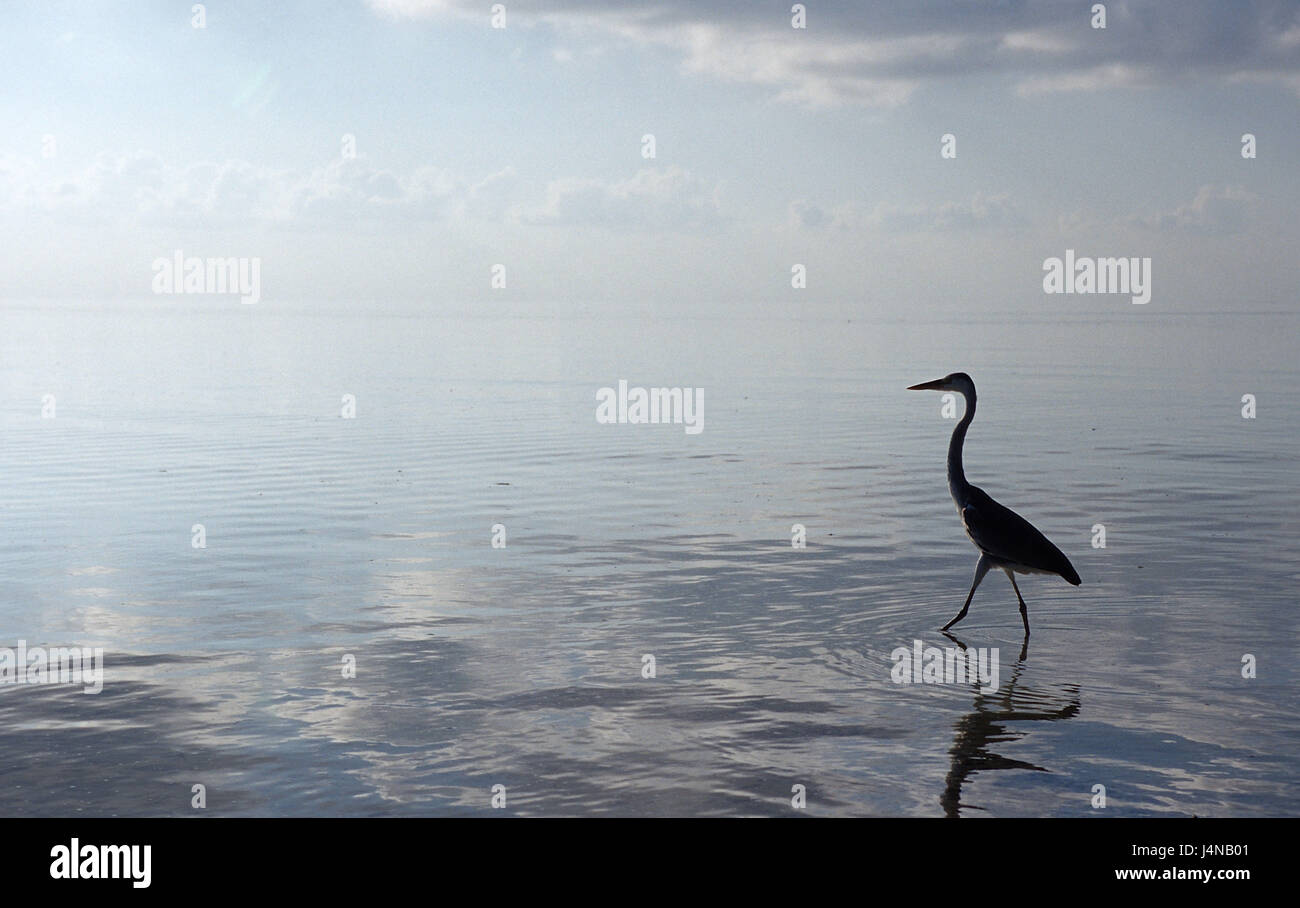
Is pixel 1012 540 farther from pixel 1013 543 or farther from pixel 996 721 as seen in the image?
pixel 996 721

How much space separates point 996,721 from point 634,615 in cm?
425

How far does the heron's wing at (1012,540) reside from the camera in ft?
42.1

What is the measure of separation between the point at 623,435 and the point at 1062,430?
9.57 m

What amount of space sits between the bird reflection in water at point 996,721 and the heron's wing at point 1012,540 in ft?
4.69

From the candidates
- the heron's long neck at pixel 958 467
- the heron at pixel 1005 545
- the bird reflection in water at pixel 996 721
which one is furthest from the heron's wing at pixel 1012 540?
the bird reflection in water at pixel 996 721

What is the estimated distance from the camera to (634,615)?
13.3 metres

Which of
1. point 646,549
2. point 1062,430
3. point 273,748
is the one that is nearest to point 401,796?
point 273,748

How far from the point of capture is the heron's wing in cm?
1282

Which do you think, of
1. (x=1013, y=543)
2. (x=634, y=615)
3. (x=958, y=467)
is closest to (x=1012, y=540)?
(x=1013, y=543)

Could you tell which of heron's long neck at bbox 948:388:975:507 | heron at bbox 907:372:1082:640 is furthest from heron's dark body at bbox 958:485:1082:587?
heron's long neck at bbox 948:388:975:507

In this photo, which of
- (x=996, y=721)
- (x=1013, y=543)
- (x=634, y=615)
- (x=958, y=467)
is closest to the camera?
(x=996, y=721)

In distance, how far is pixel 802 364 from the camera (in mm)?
54156

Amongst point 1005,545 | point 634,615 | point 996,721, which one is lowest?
point 996,721

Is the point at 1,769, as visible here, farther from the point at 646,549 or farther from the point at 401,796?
the point at 646,549
